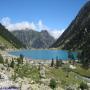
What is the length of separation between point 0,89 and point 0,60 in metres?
55.6

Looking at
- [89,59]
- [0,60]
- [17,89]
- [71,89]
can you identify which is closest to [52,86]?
[71,89]

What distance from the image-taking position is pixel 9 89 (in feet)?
119

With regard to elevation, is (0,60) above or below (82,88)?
above

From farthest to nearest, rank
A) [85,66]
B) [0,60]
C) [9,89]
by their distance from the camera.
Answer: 1. [85,66]
2. [0,60]
3. [9,89]

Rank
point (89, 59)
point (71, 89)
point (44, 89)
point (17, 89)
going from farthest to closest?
point (89, 59) < point (71, 89) < point (44, 89) < point (17, 89)

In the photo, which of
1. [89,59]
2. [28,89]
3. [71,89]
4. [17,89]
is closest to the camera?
[17,89]

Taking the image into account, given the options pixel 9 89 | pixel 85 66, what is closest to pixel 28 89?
pixel 9 89

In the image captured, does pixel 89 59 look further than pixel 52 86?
Yes

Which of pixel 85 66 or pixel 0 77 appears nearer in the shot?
pixel 0 77

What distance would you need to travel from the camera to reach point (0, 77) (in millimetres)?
52781

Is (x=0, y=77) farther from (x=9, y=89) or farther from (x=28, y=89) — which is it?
(x=9, y=89)

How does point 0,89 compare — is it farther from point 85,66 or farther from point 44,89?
point 85,66

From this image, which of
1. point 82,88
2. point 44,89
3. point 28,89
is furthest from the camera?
point 82,88

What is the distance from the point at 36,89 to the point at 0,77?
450 inches
